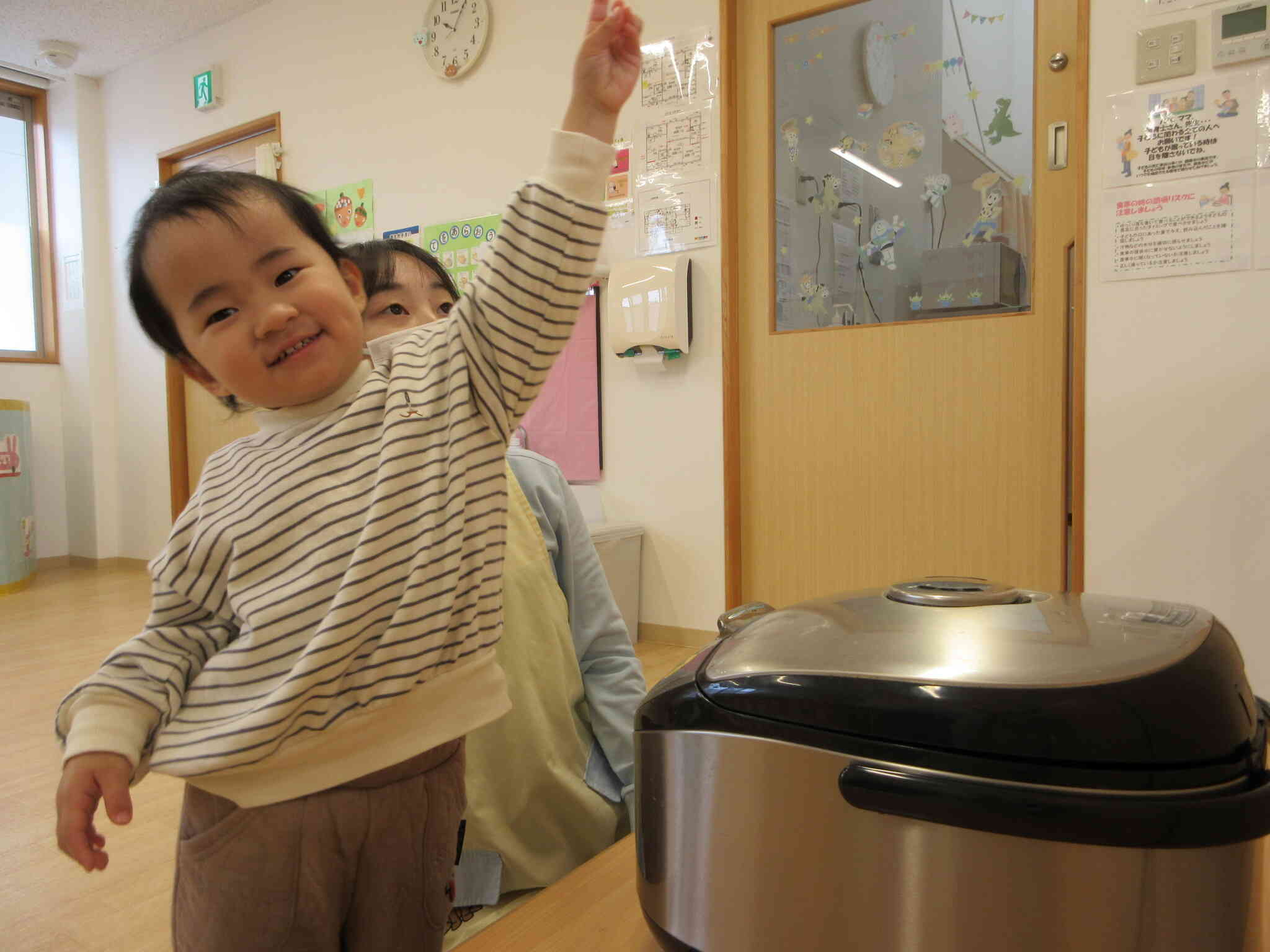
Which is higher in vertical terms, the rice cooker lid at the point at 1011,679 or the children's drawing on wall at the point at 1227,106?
the children's drawing on wall at the point at 1227,106

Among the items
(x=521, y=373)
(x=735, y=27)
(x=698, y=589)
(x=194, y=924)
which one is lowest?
(x=698, y=589)

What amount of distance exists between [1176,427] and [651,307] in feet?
4.48

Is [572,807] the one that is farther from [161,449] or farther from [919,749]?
[161,449]

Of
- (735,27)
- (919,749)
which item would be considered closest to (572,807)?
(919,749)

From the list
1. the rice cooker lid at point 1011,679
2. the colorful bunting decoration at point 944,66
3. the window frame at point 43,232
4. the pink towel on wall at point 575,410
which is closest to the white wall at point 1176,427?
the colorful bunting decoration at point 944,66

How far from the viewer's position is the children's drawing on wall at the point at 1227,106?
5.48ft

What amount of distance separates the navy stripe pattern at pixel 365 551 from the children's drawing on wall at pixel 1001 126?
1.86m

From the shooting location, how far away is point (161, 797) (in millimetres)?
1610

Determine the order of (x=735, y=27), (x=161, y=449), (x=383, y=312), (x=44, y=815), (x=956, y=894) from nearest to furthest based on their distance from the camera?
(x=956, y=894), (x=383, y=312), (x=44, y=815), (x=735, y=27), (x=161, y=449)

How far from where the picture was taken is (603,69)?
46 cm

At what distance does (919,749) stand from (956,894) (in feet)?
0.17

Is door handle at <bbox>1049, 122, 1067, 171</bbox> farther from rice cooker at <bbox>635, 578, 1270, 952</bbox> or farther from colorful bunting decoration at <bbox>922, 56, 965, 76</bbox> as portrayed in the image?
rice cooker at <bbox>635, 578, 1270, 952</bbox>

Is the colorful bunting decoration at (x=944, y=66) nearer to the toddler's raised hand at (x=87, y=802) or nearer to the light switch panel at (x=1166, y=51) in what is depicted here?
the light switch panel at (x=1166, y=51)

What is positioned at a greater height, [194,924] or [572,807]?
[194,924]
